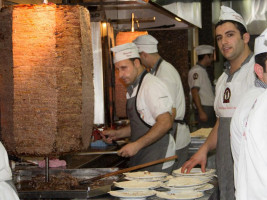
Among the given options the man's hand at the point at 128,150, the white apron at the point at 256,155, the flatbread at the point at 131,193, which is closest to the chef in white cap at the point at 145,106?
the man's hand at the point at 128,150

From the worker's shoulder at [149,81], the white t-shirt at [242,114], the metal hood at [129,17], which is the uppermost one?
the metal hood at [129,17]

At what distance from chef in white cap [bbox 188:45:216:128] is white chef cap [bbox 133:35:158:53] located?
232 centimetres

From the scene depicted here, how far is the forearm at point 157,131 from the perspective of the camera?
378 cm

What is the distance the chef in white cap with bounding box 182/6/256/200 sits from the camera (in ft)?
11.0

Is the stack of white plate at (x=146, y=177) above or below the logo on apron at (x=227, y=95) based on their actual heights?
below

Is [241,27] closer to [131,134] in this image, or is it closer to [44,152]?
[131,134]

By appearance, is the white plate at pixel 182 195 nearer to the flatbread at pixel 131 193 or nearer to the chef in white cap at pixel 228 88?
the flatbread at pixel 131 193

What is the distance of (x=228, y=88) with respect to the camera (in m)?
3.42

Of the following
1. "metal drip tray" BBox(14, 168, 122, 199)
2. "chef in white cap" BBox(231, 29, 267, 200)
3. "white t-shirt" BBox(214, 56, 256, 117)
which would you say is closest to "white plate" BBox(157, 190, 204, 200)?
"metal drip tray" BBox(14, 168, 122, 199)

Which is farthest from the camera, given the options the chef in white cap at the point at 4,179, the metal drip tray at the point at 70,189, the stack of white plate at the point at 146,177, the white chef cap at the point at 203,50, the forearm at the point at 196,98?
the white chef cap at the point at 203,50

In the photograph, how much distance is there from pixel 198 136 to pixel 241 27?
2.06 m

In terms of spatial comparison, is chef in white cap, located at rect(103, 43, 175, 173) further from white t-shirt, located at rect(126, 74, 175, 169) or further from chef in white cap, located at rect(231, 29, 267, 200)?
chef in white cap, located at rect(231, 29, 267, 200)

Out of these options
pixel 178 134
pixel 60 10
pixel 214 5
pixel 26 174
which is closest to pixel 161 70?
pixel 178 134

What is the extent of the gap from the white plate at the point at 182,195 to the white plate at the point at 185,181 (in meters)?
0.08
